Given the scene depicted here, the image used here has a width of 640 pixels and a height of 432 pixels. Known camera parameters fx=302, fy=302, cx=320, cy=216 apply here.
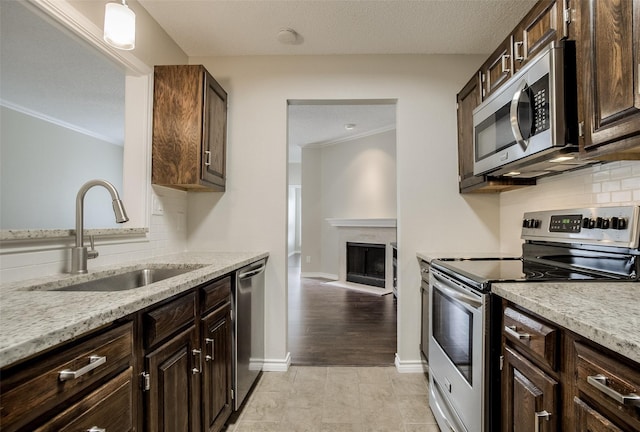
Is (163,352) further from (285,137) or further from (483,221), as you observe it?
(483,221)

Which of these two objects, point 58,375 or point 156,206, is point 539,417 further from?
point 156,206

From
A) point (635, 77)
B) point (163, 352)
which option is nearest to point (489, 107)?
point (635, 77)

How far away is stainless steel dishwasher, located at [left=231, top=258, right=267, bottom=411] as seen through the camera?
1.80m

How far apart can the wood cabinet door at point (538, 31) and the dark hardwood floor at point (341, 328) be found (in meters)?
2.28

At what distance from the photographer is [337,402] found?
6.43 ft

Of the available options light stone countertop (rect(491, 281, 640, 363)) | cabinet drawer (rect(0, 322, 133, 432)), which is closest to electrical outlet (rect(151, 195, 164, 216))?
cabinet drawer (rect(0, 322, 133, 432))

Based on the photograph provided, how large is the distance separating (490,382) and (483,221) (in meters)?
1.53

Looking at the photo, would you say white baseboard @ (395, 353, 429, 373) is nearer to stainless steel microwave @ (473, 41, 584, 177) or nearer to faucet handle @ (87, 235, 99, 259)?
stainless steel microwave @ (473, 41, 584, 177)

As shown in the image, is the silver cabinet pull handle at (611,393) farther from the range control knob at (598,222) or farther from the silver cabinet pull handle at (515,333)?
the range control knob at (598,222)

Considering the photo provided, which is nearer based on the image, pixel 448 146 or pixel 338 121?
pixel 448 146

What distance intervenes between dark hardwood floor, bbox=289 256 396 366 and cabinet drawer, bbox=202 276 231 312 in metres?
1.19

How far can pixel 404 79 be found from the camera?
2471 mm

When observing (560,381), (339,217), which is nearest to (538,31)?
(560,381)

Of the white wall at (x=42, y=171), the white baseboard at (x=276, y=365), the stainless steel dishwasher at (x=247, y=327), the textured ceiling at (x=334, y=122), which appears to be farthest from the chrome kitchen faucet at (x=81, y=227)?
the white wall at (x=42, y=171)
